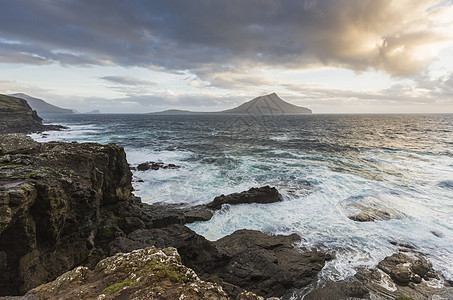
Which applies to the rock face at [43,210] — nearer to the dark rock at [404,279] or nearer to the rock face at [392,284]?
the rock face at [392,284]

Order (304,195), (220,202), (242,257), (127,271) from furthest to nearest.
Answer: (304,195) → (220,202) → (242,257) → (127,271)

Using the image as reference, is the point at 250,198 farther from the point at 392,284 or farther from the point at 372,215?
the point at 392,284

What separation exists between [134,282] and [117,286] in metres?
0.35

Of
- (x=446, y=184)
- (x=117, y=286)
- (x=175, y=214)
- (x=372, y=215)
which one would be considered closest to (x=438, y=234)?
(x=372, y=215)

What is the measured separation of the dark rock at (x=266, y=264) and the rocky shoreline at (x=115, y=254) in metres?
0.05

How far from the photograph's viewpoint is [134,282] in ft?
16.2

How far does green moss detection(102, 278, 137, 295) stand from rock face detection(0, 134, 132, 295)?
15.1ft

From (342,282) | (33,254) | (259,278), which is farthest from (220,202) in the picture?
(33,254)

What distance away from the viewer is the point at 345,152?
42531mm

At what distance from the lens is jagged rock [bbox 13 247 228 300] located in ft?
15.3

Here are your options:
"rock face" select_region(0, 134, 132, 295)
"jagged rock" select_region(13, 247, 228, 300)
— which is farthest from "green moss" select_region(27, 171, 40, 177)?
"jagged rock" select_region(13, 247, 228, 300)

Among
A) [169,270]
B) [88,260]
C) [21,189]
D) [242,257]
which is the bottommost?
[242,257]

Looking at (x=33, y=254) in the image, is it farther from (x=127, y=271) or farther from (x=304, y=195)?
(x=304, y=195)

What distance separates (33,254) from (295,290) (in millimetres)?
11010
